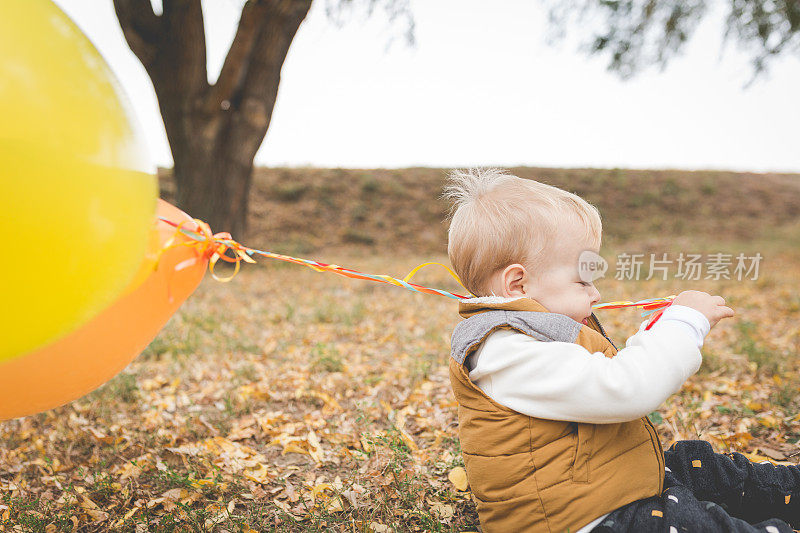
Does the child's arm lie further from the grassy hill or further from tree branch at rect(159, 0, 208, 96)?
the grassy hill

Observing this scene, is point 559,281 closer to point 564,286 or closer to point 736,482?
point 564,286

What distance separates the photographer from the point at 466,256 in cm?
187

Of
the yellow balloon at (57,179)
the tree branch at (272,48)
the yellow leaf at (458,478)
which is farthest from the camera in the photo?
the tree branch at (272,48)

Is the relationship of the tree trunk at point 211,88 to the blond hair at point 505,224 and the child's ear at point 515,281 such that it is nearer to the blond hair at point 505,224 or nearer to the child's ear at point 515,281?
the blond hair at point 505,224

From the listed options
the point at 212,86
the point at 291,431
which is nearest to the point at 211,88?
the point at 212,86

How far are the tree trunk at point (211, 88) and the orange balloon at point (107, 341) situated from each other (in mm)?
7133

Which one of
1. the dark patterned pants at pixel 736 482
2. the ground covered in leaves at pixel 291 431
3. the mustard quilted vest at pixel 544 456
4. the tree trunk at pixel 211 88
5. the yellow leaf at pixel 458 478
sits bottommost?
the ground covered in leaves at pixel 291 431

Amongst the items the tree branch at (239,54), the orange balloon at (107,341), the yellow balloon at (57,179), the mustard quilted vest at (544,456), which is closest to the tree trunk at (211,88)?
the tree branch at (239,54)

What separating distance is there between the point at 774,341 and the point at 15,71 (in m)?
5.25

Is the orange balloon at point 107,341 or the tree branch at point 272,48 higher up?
the tree branch at point 272,48

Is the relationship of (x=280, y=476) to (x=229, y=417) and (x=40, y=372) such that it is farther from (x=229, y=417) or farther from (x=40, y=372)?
Answer: (x=40, y=372)

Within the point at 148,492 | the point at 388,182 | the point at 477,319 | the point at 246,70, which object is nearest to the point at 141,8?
the point at 246,70

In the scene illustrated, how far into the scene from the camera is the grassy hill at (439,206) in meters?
15.0

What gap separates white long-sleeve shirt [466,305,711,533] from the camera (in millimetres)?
1549
